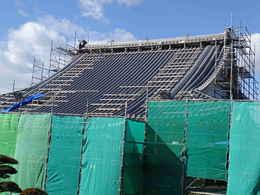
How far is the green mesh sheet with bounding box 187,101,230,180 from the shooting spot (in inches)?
412

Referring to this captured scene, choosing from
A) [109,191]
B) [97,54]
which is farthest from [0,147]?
[97,54]

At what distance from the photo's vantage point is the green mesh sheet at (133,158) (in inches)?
449

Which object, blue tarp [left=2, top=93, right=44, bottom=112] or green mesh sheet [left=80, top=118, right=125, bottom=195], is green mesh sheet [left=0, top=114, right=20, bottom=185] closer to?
green mesh sheet [left=80, top=118, right=125, bottom=195]

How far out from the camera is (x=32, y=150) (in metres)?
12.5

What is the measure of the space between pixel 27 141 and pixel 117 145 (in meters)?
3.42

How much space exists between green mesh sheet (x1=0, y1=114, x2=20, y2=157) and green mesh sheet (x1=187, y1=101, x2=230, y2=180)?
6.10 meters

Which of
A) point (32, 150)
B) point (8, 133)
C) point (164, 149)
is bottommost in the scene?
point (32, 150)

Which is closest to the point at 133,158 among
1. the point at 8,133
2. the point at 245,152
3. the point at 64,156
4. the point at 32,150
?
the point at 64,156

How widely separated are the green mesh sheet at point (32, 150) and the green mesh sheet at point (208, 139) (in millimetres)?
→ 4712

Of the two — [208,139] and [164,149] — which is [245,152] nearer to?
[208,139]

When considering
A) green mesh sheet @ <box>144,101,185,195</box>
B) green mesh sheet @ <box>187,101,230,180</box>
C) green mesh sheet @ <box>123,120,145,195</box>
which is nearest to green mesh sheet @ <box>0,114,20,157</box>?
green mesh sheet @ <box>123,120,145,195</box>

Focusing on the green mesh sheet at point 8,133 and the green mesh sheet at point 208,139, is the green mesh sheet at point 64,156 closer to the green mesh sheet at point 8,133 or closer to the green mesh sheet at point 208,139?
the green mesh sheet at point 8,133

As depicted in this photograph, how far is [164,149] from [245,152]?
9.13ft

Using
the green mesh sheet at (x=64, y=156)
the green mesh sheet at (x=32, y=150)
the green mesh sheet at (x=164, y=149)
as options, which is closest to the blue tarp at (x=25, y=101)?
the green mesh sheet at (x=32, y=150)
